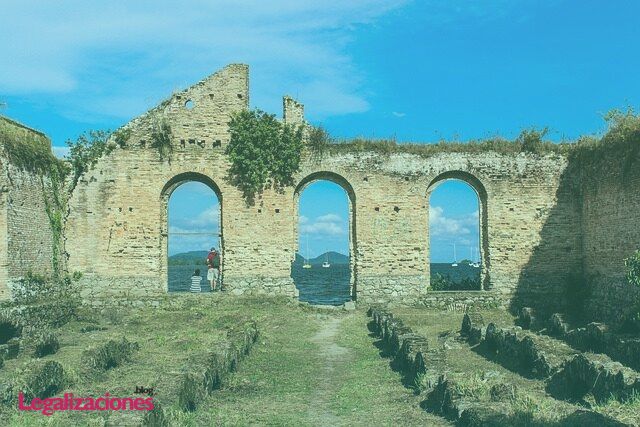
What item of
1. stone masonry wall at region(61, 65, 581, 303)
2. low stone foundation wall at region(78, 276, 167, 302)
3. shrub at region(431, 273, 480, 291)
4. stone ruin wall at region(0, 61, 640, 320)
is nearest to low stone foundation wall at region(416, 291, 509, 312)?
stone ruin wall at region(0, 61, 640, 320)

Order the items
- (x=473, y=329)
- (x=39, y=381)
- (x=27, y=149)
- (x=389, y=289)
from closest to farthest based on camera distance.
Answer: (x=39, y=381) → (x=473, y=329) → (x=27, y=149) → (x=389, y=289)

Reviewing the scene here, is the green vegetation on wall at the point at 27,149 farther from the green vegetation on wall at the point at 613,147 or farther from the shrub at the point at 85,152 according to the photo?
the green vegetation on wall at the point at 613,147

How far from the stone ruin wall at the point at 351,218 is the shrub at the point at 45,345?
6465mm

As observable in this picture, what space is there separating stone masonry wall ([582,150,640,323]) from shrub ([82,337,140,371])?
42.1 ft

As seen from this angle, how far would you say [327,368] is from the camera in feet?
45.3

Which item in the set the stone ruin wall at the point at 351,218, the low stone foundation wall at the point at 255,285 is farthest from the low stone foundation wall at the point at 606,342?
the low stone foundation wall at the point at 255,285

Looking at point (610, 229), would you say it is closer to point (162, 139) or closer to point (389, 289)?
point (389, 289)

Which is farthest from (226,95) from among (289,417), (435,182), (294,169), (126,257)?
(289,417)

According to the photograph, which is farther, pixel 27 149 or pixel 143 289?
pixel 143 289

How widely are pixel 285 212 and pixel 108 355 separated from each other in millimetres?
9843

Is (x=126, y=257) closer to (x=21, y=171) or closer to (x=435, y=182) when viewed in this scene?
(x=21, y=171)

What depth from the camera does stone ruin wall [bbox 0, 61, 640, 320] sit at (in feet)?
72.2

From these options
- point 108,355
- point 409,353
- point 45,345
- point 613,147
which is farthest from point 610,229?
point 45,345

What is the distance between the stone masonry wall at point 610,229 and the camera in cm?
1892
